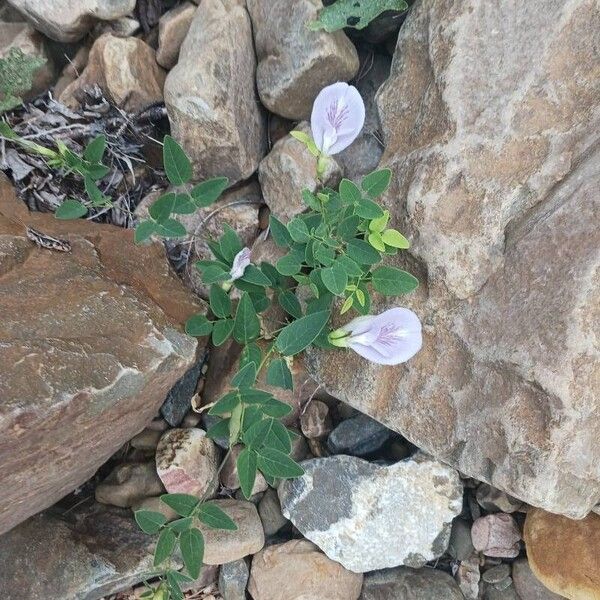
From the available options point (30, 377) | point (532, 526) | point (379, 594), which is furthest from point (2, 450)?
point (532, 526)

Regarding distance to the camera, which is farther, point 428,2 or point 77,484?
point 77,484

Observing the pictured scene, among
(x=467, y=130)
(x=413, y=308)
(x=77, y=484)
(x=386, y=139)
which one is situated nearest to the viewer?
(x=467, y=130)

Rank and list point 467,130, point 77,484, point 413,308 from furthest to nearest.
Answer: point 77,484 → point 413,308 → point 467,130

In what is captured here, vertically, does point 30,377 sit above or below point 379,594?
above

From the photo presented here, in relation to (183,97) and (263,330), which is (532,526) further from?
(183,97)

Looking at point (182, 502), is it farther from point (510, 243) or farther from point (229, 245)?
point (510, 243)

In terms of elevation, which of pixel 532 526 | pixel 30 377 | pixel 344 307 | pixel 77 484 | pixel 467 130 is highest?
pixel 467 130

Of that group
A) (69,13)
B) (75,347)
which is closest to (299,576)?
(75,347)
